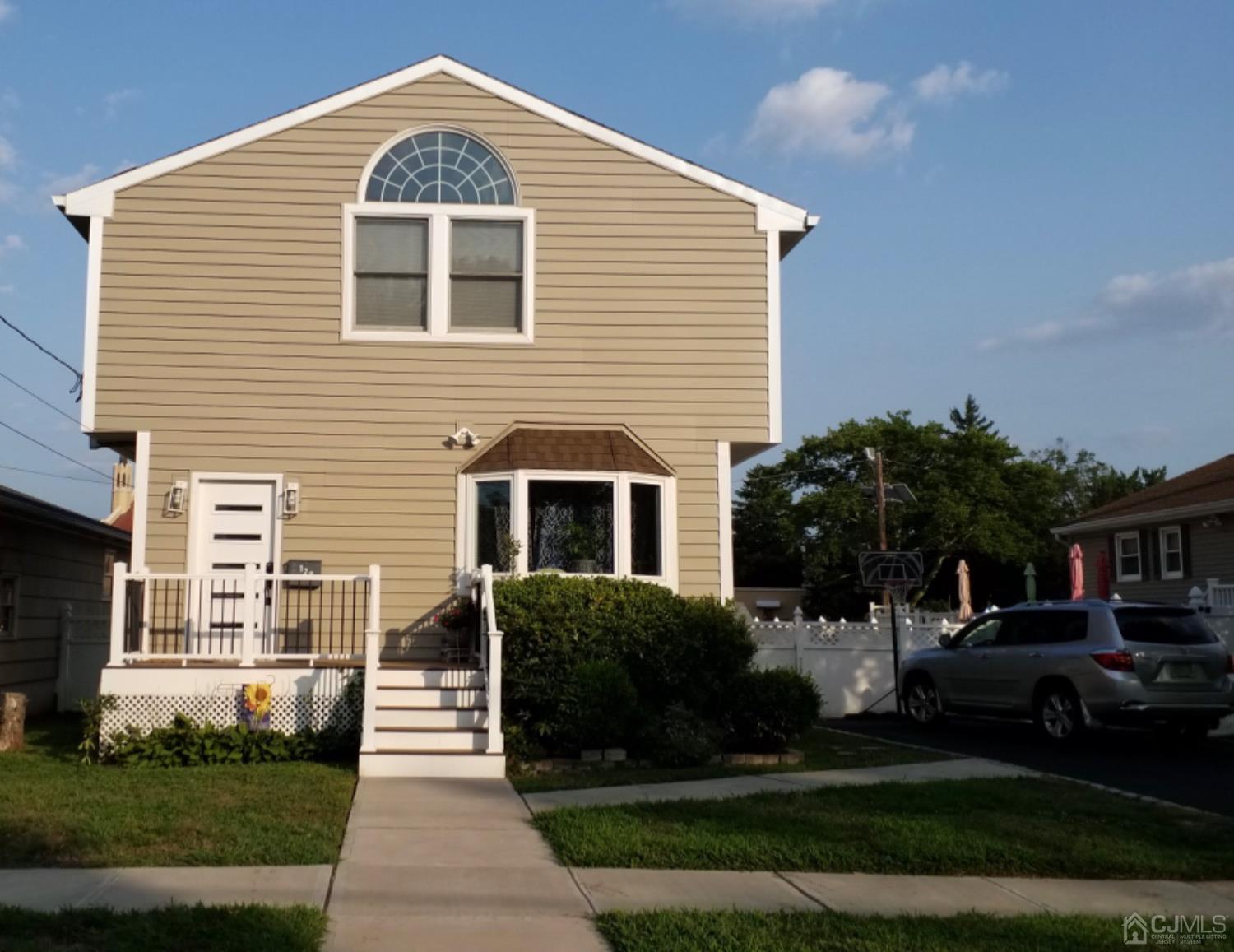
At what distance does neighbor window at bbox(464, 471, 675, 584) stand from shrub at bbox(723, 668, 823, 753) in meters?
1.74

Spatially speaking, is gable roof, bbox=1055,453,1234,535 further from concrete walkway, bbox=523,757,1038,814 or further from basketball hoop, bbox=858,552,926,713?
concrete walkway, bbox=523,757,1038,814

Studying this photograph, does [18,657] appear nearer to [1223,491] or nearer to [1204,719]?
[1204,719]

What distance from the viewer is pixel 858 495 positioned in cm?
5556

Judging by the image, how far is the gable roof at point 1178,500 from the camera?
25922 millimetres

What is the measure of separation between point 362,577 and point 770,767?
13.5 ft

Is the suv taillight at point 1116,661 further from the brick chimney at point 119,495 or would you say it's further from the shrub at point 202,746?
the brick chimney at point 119,495

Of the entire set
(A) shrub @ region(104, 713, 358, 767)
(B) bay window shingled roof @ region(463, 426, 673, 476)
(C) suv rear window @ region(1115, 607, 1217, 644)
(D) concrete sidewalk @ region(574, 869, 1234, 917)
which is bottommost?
(D) concrete sidewalk @ region(574, 869, 1234, 917)

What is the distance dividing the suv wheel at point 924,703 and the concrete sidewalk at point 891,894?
8513 mm

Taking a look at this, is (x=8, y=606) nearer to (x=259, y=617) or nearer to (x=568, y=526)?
(x=259, y=617)

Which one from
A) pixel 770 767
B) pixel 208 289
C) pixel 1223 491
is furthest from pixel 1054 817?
pixel 1223 491

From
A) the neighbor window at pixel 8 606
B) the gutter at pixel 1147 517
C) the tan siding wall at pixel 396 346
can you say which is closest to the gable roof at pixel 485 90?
the tan siding wall at pixel 396 346

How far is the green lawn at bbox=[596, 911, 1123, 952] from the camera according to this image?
5.38 meters

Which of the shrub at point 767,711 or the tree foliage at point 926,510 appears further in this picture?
the tree foliage at point 926,510

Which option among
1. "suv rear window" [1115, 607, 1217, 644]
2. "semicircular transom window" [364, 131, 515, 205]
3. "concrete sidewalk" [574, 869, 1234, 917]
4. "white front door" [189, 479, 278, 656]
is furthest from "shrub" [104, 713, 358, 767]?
"suv rear window" [1115, 607, 1217, 644]
